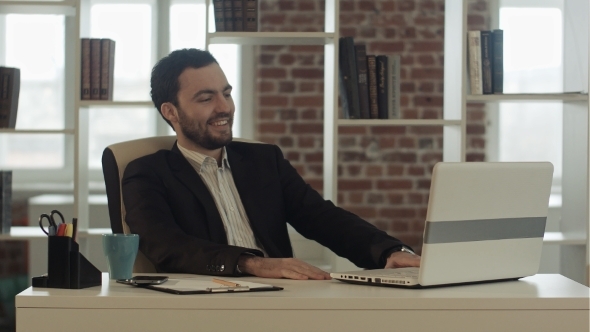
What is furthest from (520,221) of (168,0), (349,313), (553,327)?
(168,0)

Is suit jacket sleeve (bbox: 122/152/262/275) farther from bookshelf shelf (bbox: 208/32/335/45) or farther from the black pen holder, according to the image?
bookshelf shelf (bbox: 208/32/335/45)

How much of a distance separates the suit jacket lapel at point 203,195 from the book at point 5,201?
1.22 metres

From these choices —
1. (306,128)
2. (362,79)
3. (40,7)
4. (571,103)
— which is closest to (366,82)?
(362,79)

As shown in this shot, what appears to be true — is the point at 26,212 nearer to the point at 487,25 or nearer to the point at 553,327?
the point at 487,25

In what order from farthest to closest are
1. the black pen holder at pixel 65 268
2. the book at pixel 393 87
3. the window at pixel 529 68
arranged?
the window at pixel 529 68, the book at pixel 393 87, the black pen holder at pixel 65 268

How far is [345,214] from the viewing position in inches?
89.5

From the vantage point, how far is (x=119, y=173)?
86.6 inches

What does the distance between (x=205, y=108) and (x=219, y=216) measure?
382 millimetres

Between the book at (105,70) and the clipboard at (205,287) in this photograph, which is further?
the book at (105,70)

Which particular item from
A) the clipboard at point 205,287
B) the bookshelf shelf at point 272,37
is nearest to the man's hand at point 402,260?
the clipboard at point 205,287

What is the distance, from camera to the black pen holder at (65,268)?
1.43m

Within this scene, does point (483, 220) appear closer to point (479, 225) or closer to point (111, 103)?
point (479, 225)

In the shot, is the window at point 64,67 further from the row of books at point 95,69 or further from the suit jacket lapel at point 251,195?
the suit jacket lapel at point 251,195

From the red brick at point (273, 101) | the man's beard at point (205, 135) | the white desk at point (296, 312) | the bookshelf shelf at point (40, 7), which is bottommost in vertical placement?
the white desk at point (296, 312)
